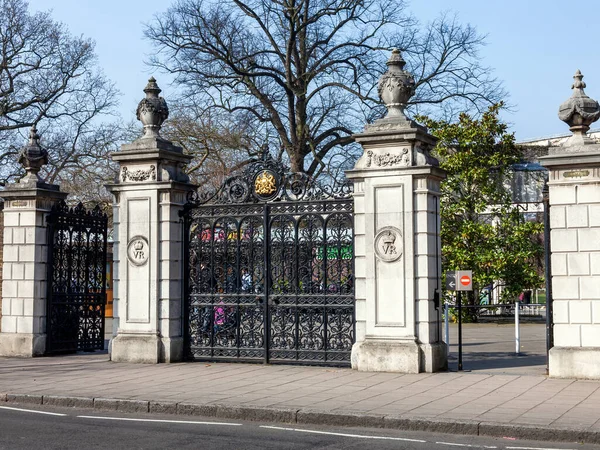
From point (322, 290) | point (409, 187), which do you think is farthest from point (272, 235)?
point (409, 187)

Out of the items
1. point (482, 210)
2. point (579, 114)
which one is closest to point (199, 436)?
point (579, 114)

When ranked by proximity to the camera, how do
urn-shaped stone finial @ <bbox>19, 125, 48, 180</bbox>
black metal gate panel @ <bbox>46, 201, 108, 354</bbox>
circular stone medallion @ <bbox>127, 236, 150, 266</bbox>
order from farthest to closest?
urn-shaped stone finial @ <bbox>19, 125, 48, 180</bbox> < black metal gate panel @ <bbox>46, 201, 108, 354</bbox> < circular stone medallion @ <bbox>127, 236, 150, 266</bbox>

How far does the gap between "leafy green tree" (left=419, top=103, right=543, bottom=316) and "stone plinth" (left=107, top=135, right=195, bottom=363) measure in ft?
46.8

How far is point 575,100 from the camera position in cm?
1315

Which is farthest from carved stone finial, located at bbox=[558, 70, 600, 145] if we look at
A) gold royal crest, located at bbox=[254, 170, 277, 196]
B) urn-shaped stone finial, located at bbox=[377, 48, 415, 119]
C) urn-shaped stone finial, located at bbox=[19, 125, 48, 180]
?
urn-shaped stone finial, located at bbox=[19, 125, 48, 180]

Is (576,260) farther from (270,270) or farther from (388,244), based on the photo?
(270,270)

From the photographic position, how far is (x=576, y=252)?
1283 cm

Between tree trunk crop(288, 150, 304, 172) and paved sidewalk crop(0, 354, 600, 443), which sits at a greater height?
tree trunk crop(288, 150, 304, 172)

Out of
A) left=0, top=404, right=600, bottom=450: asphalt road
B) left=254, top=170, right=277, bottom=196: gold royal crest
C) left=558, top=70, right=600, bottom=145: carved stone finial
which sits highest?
left=558, top=70, right=600, bottom=145: carved stone finial

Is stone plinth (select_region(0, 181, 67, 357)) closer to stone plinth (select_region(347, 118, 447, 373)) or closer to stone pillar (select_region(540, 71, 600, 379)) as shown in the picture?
stone plinth (select_region(347, 118, 447, 373))

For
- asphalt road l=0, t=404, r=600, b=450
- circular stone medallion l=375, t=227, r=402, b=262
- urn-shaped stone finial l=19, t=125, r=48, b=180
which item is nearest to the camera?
asphalt road l=0, t=404, r=600, b=450

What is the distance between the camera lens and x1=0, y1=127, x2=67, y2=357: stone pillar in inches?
677

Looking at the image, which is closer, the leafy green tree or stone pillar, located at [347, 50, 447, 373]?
stone pillar, located at [347, 50, 447, 373]

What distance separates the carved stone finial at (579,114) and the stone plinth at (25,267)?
10.2 m
